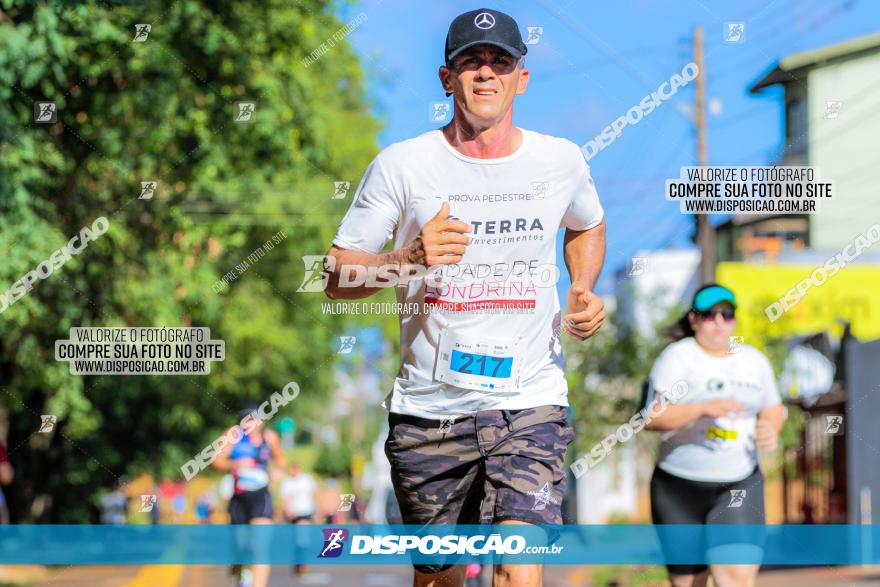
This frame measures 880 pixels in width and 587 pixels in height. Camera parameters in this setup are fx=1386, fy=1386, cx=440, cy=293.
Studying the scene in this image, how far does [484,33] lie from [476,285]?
0.93 meters

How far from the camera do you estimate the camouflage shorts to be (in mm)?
4746

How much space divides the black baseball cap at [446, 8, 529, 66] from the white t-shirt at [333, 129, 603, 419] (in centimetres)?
37

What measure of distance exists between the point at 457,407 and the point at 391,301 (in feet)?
11.6

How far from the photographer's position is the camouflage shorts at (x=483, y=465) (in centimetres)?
475

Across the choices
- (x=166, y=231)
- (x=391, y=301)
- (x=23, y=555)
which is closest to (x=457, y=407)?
(x=391, y=301)

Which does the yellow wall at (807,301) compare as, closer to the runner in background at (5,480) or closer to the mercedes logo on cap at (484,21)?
the mercedes logo on cap at (484,21)

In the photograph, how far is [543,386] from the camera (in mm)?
5039

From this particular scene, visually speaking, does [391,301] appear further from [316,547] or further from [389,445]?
[389,445]

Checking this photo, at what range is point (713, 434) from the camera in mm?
6711

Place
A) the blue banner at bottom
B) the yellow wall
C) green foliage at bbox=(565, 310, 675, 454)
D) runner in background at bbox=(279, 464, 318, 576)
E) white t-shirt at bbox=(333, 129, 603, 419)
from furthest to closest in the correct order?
green foliage at bbox=(565, 310, 675, 454) → runner in background at bbox=(279, 464, 318, 576) → the yellow wall → the blue banner at bottom → white t-shirt at bbox=(333, 129, 603, 419)

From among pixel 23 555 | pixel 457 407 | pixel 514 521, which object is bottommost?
pixel 23 555

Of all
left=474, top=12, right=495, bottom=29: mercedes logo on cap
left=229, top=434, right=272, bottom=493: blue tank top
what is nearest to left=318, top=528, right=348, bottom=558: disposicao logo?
left=229, top=434, right=272, bottom=493: blue tank top

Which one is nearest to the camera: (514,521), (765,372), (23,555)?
(514,521)

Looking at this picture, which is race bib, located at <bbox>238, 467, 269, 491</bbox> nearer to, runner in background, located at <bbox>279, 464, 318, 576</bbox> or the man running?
runner in background, located at <bbox>279, 464, 318, 576</bbox>
